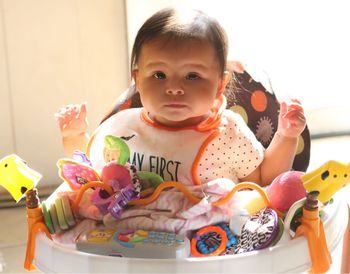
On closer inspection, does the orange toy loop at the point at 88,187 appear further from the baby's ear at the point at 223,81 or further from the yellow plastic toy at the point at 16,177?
the baby's ear at the point at 223,81

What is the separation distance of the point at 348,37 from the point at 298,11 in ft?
0.68

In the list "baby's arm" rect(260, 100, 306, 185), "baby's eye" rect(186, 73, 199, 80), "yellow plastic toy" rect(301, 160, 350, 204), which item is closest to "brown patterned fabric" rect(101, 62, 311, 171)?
"baby's arm" rect(260, 100, 306, 185)

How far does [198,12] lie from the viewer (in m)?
0.81

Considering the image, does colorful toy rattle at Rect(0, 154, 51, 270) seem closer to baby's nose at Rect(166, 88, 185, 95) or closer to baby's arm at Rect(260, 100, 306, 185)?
baby's nose at Rect(166, 88, 185, 95)

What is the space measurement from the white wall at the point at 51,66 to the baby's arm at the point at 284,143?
2.10ft

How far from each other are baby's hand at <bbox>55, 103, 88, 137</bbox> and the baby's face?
0.46 ft

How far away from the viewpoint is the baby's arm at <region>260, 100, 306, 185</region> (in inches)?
32.9

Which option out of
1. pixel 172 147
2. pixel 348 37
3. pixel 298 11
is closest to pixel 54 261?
pixel 172 147

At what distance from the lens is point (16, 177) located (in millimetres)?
703

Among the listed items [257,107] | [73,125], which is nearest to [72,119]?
[73,125]

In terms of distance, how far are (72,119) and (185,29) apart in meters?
0.26

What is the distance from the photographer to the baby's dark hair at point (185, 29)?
0.77 meters

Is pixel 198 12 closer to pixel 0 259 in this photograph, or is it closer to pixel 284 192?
pixel 284 192

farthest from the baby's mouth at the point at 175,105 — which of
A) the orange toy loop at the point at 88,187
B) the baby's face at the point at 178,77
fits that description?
the orange toy loop at the point at 88,187
